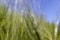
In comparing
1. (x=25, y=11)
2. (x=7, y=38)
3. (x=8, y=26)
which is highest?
(x=25, y=11)

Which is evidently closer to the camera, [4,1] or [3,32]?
[3,32]

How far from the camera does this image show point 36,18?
150 cm

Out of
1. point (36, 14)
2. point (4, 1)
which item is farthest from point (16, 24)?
point (4, 1)

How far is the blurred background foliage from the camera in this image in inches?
56.0

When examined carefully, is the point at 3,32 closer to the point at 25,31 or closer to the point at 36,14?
the point at 25,31

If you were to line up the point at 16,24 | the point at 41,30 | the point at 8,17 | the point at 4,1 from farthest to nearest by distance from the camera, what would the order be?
the point at 4,1, the point at 8,17, the point at 16,24, the point at 41,30

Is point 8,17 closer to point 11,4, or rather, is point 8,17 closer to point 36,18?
point 11,4

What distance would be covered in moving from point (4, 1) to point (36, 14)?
495 mm

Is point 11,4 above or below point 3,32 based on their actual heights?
above

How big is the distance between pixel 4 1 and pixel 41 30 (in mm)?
638

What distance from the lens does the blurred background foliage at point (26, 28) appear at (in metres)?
1.42

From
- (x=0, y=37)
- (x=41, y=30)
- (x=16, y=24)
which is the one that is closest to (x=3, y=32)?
(x=0, y=37)

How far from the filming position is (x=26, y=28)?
57.6 inches

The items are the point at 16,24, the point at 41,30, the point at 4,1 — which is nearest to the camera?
the point at 41,30
